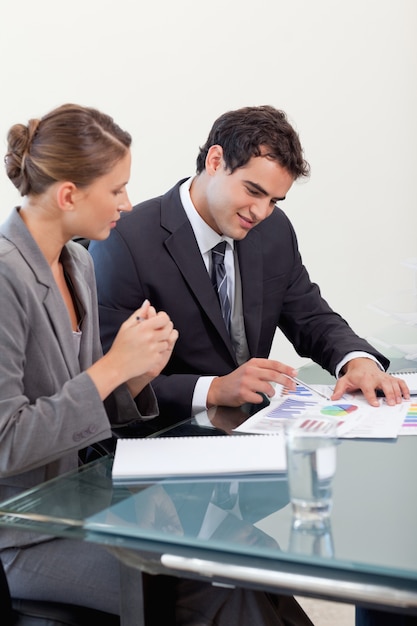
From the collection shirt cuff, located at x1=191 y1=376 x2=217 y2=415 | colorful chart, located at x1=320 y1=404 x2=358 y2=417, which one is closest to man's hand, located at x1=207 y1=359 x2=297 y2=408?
shirt cuff, located at x1=191 y1=376 x2=217 y2=415

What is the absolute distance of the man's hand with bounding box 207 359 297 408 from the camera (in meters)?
1.97

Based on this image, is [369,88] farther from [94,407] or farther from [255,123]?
[94,407]

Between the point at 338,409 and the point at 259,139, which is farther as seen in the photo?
the point at 259,139

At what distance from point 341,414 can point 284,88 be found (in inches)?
120

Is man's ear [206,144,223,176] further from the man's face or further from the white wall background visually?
the white wall background

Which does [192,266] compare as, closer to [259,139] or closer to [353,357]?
[259,139]

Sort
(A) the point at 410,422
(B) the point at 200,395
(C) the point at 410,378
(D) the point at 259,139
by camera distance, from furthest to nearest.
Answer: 1. (D) the point at 259,139
2. (C) the point at 410,378
3. (B) the point at 200,395
4. (A) the point at 410,422

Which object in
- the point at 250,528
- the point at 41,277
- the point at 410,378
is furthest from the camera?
the point at 410,378

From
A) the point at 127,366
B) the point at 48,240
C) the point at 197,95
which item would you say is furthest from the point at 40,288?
the point at 197,95

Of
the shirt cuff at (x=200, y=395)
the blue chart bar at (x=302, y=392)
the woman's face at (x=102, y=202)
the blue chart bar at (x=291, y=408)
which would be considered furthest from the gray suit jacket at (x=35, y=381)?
the blue chart bar at (x=302, y=392)

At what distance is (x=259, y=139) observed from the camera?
2348mm

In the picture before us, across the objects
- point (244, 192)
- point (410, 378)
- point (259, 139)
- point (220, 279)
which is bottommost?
point (410, 378)

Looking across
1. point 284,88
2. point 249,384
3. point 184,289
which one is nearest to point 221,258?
point 184,289

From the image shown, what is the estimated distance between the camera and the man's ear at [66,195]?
1.69 metres
